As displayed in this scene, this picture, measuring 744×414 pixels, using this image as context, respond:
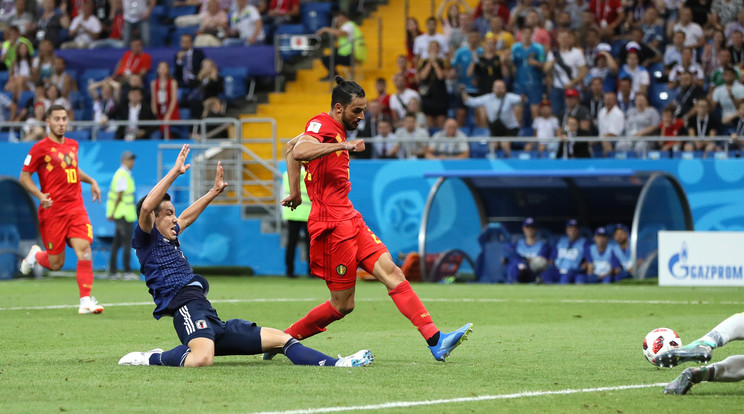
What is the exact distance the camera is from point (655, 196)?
21141 mm

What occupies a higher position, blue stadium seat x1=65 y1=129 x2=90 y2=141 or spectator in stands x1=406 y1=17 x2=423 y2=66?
spectator in stands x1=406 y1=17 x2=423 y2=66

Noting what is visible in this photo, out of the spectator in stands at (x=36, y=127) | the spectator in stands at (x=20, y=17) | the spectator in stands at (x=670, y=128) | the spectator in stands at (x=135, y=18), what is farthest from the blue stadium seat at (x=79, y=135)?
the spectator in stands at (x=670, y=128)

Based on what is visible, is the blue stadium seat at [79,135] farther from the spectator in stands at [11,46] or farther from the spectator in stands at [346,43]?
the spectator in stands at [346,43]

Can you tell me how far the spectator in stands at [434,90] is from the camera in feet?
79.2

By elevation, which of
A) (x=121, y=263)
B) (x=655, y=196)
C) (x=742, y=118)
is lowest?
(x=121, y=263)

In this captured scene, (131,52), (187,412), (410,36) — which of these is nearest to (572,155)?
(410,36)

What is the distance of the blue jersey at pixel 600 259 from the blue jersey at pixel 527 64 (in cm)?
404

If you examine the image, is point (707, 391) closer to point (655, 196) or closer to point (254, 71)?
point (655, 196)

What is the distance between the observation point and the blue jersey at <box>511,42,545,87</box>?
77.3 feet

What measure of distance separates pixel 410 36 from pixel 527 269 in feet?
22.8

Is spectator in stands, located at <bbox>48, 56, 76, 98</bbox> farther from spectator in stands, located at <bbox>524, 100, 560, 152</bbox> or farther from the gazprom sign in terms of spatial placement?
the gazprom sign

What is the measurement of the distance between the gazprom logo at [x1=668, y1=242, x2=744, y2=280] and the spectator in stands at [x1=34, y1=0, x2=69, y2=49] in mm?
18012

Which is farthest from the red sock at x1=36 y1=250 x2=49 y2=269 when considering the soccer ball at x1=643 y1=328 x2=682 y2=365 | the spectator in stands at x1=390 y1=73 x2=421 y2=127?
the spectator in stands at x1=390 y1=73 x2=421 y2=127

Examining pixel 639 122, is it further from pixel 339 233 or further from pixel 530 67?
pixel 339 233
